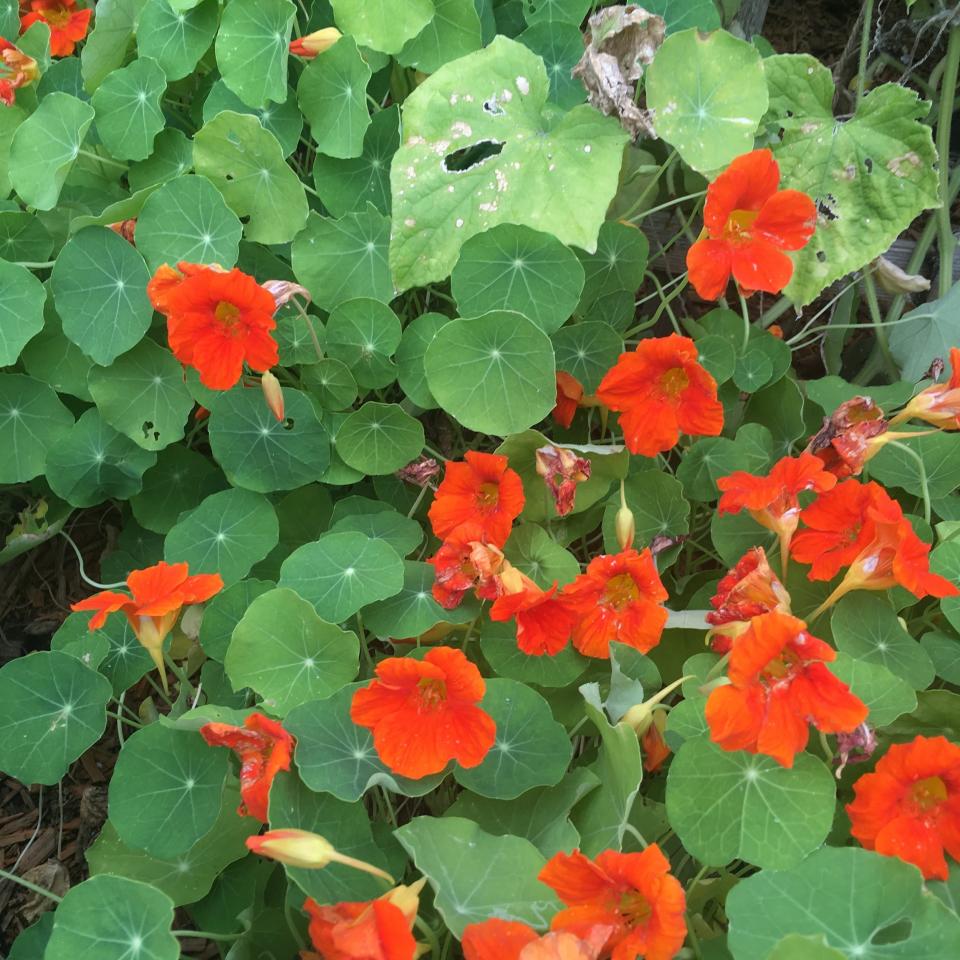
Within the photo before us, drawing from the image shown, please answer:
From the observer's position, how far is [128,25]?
2064 mm

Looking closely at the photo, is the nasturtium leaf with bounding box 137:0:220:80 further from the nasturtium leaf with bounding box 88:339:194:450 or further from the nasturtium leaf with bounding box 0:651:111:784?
the nasturtium leaf with bounding box 0:651:111:784

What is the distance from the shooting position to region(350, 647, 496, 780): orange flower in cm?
119

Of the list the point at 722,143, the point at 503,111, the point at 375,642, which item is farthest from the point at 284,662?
the point at 722,143

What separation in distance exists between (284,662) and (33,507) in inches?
34.9

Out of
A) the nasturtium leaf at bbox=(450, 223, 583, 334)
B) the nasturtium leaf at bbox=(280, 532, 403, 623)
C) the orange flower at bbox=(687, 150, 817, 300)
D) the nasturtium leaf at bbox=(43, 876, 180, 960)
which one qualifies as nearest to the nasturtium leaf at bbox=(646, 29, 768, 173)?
the orange flower at bbox=(687, 150, 817, 300)

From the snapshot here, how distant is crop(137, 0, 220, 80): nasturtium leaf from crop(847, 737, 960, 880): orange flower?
5.89ft

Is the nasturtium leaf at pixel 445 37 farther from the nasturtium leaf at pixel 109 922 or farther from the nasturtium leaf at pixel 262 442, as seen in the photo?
the nasturtium leaf at pixel 109 922

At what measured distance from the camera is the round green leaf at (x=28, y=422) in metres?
1.83

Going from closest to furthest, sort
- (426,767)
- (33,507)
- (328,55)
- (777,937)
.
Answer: (777,937) → (426,767) → (328,55) → (33,507)

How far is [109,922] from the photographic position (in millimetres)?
1148

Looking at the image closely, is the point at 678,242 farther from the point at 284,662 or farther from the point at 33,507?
the point at 33,507

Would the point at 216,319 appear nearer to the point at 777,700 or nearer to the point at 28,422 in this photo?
the point at 28,422

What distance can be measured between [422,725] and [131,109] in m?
1.41

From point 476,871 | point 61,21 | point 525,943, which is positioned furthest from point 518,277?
point 61,21
